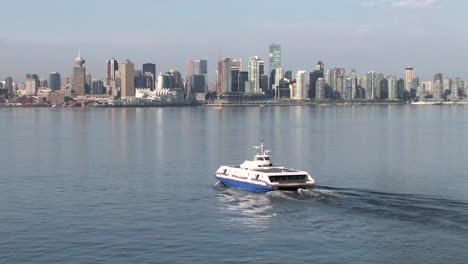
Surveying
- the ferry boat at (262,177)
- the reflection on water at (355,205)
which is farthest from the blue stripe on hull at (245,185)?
the reflection on water at (355,205)

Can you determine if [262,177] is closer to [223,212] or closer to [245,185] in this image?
[245,185]

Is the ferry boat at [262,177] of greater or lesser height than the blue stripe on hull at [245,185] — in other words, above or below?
above

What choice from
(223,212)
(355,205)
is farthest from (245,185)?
(355,205)

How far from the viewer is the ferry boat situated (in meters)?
45.6

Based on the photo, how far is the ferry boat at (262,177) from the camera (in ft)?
150

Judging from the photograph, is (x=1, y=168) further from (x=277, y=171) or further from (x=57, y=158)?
(x=277, y=171)

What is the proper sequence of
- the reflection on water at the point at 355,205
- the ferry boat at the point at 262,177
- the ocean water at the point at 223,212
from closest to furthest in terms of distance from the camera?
the ocean water at the point at 223,212 → the reflection on water at the point at 355,205 → the ferry boat at the point at 262,177

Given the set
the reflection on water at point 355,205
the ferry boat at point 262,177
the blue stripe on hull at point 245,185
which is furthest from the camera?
the blue stripe on hull at point 245,185

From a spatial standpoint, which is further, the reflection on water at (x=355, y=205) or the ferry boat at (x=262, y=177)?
the ferry boat at (x=262, y=177)

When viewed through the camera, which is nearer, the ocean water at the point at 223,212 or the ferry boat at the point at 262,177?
the ocean water at the point at 223,212

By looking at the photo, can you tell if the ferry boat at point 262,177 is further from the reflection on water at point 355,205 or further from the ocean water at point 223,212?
the ocean water at point 223,212

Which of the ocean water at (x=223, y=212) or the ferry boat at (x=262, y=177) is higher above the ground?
the ferry boat at (x=262, y=177)

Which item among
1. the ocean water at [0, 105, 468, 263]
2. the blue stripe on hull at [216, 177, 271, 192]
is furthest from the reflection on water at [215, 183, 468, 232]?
the blue stripe on hull at [216, 177, 271, 192]

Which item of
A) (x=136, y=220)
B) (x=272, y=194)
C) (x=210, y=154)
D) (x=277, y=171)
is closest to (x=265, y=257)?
(x=136, y=220)
